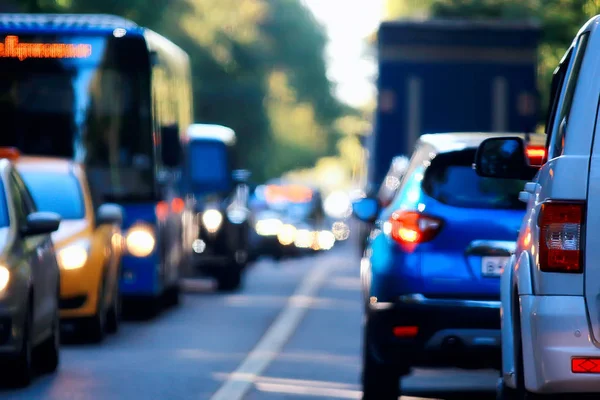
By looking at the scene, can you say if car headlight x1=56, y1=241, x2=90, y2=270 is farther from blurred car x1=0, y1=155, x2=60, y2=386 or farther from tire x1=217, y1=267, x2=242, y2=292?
tire x1=217, y1=267, x2=242, y2=292

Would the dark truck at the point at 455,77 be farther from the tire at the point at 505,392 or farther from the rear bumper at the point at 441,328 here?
the tire at the point at 505,392

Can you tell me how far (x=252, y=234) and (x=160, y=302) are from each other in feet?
62.1

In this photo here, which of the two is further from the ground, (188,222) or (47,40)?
(47,40)

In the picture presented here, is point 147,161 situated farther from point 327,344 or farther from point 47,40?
point 327,344

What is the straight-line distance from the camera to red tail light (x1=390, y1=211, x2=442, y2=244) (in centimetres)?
1048

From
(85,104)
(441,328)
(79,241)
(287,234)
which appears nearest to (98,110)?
(85,104)

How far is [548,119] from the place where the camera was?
836 cm

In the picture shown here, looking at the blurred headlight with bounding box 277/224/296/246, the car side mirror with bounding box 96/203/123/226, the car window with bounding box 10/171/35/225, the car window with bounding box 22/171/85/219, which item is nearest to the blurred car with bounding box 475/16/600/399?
the car window with bounding box 10/171/35/225

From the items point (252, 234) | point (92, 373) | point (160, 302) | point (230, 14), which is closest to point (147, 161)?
point (160, 302)

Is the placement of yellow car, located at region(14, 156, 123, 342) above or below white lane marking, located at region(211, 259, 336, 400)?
above

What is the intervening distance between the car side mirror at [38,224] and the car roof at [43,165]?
3793mm

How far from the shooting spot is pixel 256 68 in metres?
64.2

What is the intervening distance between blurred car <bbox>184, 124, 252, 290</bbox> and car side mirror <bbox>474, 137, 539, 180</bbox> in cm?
1687

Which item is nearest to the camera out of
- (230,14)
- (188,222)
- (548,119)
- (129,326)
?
(548,119)
